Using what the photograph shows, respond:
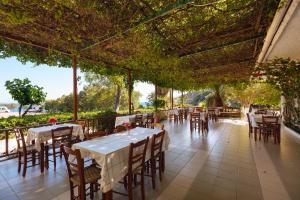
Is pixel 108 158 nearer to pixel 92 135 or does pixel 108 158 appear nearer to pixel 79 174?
pixel 79 174

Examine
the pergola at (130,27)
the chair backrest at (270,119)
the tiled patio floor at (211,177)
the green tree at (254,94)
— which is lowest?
the tiled patio floor at (211,177)

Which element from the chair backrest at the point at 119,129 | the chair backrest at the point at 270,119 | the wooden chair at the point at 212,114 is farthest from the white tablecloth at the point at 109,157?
the wooden chair at the point at 212,114

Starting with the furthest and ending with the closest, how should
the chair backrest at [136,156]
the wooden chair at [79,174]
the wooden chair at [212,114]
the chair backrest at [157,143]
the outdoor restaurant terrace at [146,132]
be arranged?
the wooden chair at [212,114] → the chair backrest at [157,143] → the outdoor restaurant terrace at [146,132] → the chair backrest at [136,156] → the wooden chair at [79,174]

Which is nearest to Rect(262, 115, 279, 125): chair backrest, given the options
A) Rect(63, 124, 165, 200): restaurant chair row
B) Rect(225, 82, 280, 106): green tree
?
Rect(63, 124, 165, 200): restaurant chair row

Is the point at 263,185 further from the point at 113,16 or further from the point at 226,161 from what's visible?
the point at 113,16

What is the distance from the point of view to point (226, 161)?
387cm

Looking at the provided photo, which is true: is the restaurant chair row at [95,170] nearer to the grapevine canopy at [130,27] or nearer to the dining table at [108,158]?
the dining table at [108,158]

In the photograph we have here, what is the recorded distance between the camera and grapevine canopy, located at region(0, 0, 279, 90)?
8.71 ft

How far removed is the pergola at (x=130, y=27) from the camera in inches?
105

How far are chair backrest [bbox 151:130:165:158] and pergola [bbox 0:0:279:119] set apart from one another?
194cm

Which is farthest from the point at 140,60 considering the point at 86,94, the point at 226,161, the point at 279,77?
the point at 86,94

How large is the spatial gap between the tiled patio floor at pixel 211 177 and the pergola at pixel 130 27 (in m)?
2.57

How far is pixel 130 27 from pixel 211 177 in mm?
3155

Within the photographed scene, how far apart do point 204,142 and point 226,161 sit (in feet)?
5.13
